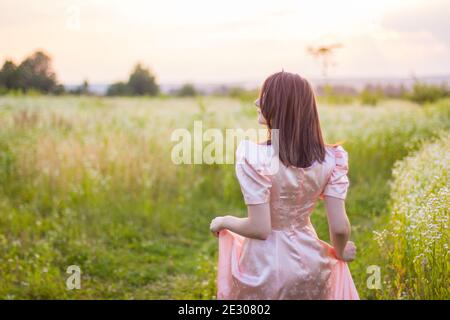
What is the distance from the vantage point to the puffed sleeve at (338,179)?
8.21 ft

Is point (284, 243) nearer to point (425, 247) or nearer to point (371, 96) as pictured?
point (425, 247)

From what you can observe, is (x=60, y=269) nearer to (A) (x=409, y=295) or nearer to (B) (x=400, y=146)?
(A) (x=409, y=295)

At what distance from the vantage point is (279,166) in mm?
2512

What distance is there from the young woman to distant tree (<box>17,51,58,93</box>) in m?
6.59

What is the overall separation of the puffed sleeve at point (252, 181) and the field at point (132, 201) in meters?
1.50

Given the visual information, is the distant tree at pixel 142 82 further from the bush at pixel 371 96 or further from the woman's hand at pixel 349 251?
the woman's hand at pixel 349 251

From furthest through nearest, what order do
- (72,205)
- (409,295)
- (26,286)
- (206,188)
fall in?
(206,188) < (72,205) < (26,286) < (409,295)

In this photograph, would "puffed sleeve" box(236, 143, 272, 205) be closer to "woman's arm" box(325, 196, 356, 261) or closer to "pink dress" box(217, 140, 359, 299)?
"pink dress" box(217, 140, 359, 299)

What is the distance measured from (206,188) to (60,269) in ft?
8.37

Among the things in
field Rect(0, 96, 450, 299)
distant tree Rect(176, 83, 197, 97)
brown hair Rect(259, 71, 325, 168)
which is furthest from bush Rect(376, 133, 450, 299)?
distant tree Rect(176, 83, 197, 97)

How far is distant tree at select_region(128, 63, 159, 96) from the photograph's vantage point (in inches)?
558

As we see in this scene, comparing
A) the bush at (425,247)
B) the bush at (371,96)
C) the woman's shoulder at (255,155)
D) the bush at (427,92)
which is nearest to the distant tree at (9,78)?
the bush at (425,247)
